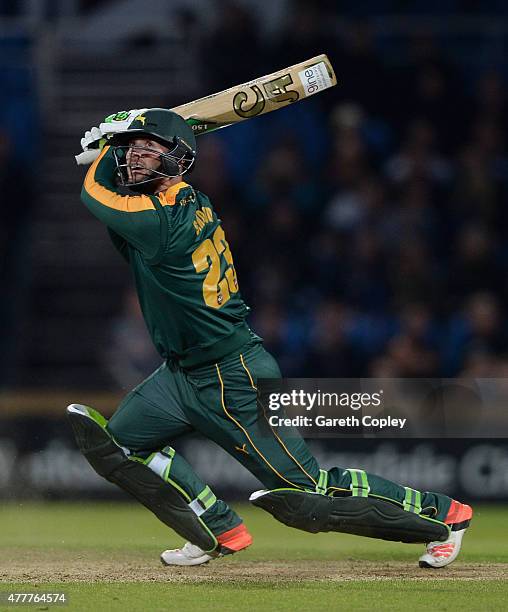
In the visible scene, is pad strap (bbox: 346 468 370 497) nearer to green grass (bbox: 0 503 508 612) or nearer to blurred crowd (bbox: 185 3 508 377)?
green grass (bbox: 0 503 508 612)

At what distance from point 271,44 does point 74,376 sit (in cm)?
324

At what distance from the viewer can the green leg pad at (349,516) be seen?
18.1 feet

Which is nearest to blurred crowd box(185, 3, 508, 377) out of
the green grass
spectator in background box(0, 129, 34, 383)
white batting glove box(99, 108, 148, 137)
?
spectator in background box(0, 129, 34, 383)

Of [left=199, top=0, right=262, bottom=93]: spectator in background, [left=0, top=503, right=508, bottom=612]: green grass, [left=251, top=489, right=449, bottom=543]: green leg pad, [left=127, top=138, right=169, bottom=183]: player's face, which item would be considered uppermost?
[left=199, top=0, right=262, bottom=93]: spectator in background

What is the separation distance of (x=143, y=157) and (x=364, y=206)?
17.2 ft

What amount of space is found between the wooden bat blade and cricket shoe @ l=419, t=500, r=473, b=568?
198 centimetres

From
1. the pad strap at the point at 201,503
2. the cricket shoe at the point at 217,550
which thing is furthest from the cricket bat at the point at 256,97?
the cricket shoe at the point at 217,550

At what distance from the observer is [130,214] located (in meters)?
5.41

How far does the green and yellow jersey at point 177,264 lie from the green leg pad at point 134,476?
A: 440mm

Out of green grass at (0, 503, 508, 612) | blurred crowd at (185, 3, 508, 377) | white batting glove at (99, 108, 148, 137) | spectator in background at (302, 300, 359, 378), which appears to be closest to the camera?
green grass at (0, 503, 508, 612)

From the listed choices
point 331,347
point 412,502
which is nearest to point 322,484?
point 412,502

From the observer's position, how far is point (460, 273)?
33.6 ft

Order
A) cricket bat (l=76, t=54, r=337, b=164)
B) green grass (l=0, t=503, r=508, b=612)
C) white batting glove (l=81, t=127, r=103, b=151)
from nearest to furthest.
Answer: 1. green grass (l=0, t=503, r=508, b=612)
2. white batting glove (l=81, t=127, r=103, b=151)
3. cricket bat (l=76, t=54, r=337, b=164)

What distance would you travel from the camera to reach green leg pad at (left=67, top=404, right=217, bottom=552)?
A: 5672 millimetres
